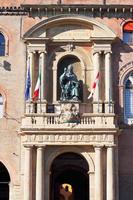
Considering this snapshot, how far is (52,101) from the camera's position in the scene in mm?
36000

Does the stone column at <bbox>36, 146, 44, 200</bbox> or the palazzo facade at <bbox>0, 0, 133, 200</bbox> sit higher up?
the palazzo facade at <bbox>0, 0, 133, 200</bbox>

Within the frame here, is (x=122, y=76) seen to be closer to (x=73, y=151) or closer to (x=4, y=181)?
(x=73, y=151)

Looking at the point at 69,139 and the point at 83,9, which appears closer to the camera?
the point at 69,139

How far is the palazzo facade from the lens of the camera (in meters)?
34.5

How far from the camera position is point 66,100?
3538 cm

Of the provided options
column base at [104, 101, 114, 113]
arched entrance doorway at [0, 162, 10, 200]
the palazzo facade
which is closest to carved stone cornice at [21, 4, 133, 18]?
the palazzo facade

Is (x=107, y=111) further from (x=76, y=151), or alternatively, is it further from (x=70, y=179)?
(x=70, y=179)

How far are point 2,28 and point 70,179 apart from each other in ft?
36.3

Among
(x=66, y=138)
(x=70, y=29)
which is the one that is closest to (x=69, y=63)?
(x=70, y=29)

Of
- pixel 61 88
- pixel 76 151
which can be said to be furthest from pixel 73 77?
pixel 76 151

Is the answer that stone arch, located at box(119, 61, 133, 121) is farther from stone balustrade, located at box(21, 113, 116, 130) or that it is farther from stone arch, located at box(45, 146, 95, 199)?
stone arch, located at box(45, 146, 95, 199)

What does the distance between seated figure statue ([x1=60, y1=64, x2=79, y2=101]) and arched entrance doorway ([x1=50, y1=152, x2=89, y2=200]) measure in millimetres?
3957

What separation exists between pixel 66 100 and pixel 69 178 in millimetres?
7731

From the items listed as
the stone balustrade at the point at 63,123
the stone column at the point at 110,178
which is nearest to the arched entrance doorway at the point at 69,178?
the stone balustrade at the point at 63,123
